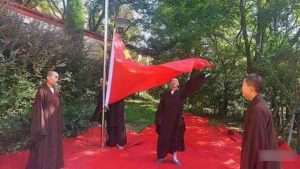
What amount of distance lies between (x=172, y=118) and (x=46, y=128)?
2329 millimetres

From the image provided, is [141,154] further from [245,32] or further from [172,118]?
[245,32]

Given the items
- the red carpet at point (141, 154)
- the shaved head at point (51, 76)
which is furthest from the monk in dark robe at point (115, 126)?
the shaved head at point (51, 76)

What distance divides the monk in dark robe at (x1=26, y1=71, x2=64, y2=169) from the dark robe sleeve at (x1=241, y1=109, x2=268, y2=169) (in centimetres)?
321

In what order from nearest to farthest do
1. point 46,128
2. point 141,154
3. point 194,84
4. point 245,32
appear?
point 46,128
point 194,84
point 141,154
point 245,32

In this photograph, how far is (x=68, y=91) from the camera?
10688 millimetres

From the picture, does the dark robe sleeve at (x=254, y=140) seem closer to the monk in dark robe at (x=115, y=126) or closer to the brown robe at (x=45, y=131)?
the brown robe at (x=45, y=131)

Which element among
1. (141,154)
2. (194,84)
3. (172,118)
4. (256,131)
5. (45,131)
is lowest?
(141,154)

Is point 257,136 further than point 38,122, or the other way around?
point 38,122

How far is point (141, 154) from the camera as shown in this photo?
8.06m

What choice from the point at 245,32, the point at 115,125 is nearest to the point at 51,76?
the point at 115,125

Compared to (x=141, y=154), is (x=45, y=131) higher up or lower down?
higher up

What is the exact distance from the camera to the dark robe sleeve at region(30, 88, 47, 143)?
607 centimetres

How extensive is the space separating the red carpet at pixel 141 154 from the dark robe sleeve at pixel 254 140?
119 inches

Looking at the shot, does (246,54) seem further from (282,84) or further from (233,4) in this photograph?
(282,84)
